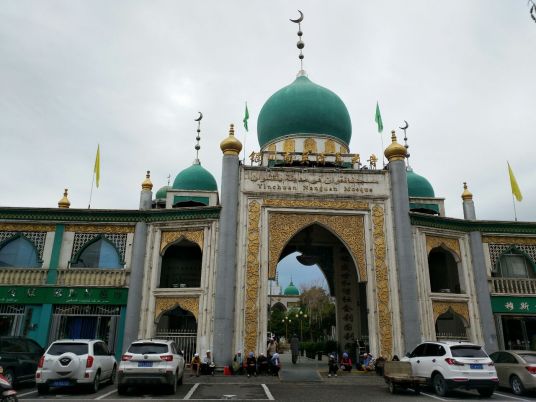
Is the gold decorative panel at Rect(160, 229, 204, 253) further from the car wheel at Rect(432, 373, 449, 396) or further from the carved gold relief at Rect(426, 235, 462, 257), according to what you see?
the car wheel at Rect(432, 373, 449, 396)

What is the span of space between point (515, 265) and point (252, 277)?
11.2m

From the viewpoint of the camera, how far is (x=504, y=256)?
18594 mm

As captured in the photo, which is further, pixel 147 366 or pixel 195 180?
pixel 195 180

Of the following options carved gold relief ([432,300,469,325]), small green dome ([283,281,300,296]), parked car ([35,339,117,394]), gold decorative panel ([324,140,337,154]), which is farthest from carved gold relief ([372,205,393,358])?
small green dome ([283,281,300,296])

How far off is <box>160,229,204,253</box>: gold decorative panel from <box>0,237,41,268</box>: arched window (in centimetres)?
492

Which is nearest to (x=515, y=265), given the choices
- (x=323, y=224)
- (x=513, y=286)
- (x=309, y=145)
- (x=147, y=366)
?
(x=513, y=286)

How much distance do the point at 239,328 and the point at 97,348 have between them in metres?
5.75

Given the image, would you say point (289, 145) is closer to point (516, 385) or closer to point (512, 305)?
point (512, 305)

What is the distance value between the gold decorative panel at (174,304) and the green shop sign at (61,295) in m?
1.31

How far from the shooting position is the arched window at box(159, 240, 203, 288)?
63.7 ft

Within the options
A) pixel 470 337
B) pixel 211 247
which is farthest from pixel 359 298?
pixel 211 247

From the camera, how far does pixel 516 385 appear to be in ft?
37.1

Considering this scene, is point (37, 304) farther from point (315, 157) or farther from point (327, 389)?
point (315, 157)

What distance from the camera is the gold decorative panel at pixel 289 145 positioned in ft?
69.6
